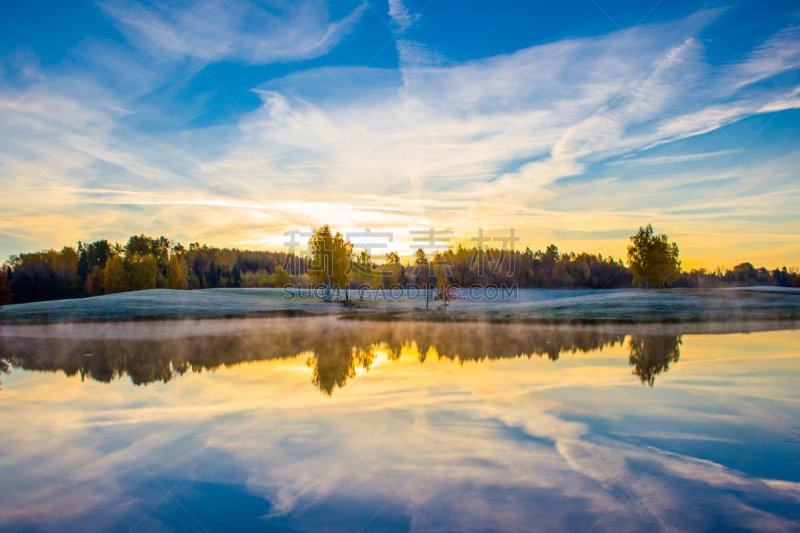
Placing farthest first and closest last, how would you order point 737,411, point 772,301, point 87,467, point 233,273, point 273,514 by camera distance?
point 233,273, point 772,301, point 737,411, point 87,467, point 273,514

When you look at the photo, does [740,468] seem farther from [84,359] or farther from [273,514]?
[84,359]

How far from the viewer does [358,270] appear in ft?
193

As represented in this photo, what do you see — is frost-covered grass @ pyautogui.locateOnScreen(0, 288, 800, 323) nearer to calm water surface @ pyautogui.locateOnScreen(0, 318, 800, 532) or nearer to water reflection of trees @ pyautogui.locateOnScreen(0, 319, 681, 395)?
water reflection of trees @ pyautogui.locateOnScreen(0, 319, 681, 395)

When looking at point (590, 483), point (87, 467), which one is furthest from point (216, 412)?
point (590, 483)

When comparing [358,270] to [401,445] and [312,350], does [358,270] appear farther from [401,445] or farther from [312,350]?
[401,445]

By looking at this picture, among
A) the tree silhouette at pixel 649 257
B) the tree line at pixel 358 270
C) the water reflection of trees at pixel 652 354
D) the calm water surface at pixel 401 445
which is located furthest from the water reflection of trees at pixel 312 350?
the tree silhouette at pixel 649 257

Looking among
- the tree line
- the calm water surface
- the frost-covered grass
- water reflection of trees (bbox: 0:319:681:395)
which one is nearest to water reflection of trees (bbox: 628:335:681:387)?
water reflection of trees (bbox: 0:319:681:395)

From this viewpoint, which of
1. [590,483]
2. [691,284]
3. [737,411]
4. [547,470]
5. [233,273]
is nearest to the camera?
[590,483]

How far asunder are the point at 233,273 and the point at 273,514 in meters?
101

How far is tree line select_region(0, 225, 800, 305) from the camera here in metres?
53.3

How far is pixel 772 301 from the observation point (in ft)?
109

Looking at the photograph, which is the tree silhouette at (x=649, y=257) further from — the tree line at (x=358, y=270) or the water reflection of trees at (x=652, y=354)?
the water reflection of trees at (x=652, y=354)

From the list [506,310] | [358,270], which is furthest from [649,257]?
[358,270]

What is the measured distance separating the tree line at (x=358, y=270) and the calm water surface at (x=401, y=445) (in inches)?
1331
